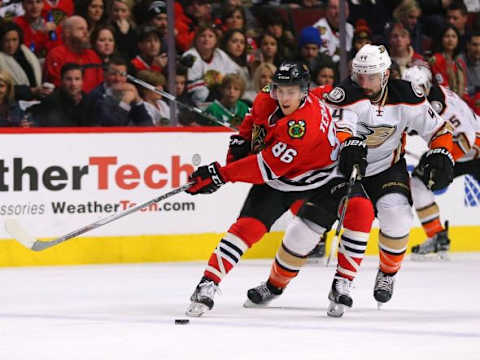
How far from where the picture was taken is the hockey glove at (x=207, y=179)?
5.52m

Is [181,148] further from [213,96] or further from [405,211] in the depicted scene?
[405,211]

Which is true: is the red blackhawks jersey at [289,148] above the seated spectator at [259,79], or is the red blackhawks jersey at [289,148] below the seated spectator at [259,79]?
above

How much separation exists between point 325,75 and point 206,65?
885mm

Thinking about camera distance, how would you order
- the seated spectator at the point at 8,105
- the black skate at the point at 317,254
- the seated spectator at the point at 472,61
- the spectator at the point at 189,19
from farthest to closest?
the seated spectator at the point at 472,61 < the spectator at the point at 189,19 < the black skate at the point at 317,254 < the seated spectator at the point at 8,105

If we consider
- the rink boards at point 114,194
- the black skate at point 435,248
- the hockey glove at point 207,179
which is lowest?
the black skate at point 435,248

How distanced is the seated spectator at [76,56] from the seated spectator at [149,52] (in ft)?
0.93

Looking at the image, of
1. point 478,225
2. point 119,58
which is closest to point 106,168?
point 119,58

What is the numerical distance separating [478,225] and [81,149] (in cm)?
286

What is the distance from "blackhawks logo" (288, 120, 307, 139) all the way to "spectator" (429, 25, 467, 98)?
13.0 ft

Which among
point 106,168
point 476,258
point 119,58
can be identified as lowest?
point 476,258

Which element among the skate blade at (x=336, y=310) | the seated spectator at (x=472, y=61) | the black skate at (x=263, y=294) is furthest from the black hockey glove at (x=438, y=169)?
the seated spectator at (x=472, y=61)

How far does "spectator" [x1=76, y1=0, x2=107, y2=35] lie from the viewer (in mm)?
8203

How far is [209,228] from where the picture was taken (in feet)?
27.9

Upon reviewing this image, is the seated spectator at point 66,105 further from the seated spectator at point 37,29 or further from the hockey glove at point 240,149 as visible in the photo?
the hockey glove at point 240,149
